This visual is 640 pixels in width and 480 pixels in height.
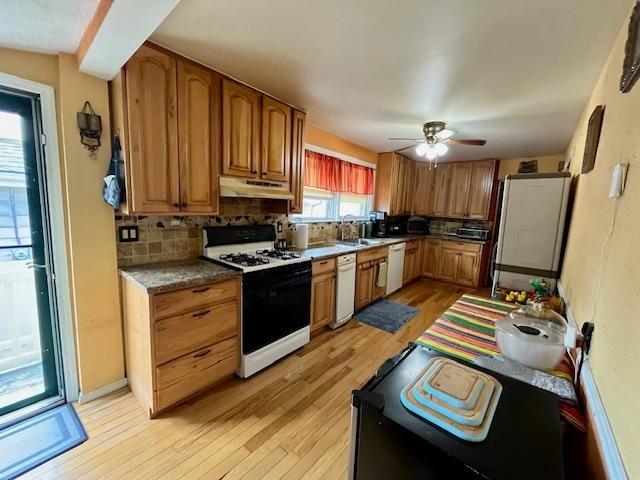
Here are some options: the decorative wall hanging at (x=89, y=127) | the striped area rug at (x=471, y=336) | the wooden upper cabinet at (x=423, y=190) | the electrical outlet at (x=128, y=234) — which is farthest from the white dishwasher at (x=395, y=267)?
the decorative wall hanging at (x=89, y=127)

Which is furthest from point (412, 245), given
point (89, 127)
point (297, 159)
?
point (89, 127)

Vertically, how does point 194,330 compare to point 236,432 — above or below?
above

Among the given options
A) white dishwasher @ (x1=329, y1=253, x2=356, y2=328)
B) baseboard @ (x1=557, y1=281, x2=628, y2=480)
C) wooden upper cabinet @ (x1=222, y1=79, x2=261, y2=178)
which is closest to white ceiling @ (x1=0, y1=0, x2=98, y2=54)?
wooden upper cabinet @ (x1=222, y1=79, x2=261, y2=178)

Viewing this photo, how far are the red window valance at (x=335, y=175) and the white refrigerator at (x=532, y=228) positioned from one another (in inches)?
81.2

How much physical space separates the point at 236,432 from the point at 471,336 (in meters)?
1.55

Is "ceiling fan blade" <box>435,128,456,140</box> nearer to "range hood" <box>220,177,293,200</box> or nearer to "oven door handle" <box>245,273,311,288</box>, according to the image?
"range hood" <box>220,177,293,200</box>

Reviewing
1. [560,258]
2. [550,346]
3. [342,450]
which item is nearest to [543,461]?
[550,346]

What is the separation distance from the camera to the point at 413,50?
166 cm

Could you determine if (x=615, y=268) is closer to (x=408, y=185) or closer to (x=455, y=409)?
(x=455, y=409)

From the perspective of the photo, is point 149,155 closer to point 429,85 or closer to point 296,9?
point 296,9

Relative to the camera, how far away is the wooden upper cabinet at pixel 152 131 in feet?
5.66

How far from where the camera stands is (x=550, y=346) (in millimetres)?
1102

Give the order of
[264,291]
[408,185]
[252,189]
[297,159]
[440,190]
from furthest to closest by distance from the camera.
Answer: [440,190], [408,185], [297,159], [252,189], [264,291]

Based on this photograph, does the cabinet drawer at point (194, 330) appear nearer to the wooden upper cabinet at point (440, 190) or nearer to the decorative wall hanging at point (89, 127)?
the decorative wall hanging at point (89, 127)
